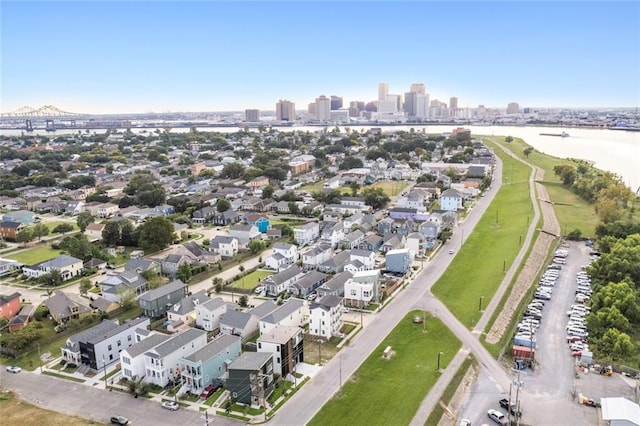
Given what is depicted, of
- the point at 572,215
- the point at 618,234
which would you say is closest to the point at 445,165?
the point at 572,215

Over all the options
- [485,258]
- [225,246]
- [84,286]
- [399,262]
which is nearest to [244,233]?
[225,246]

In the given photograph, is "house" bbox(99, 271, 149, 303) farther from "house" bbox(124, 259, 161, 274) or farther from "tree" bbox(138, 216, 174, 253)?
"tree" bbox(138, 216, 174, 253)

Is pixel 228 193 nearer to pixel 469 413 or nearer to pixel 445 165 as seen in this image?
pixel 445 165

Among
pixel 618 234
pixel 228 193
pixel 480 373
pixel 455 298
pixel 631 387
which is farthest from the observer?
pixel 228 193

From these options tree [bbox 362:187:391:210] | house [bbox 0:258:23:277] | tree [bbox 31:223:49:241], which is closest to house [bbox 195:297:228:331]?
house [bbox 0:258:23:277]

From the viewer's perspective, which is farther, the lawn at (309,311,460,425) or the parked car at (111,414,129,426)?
the lawn at (309,311,460,425)
